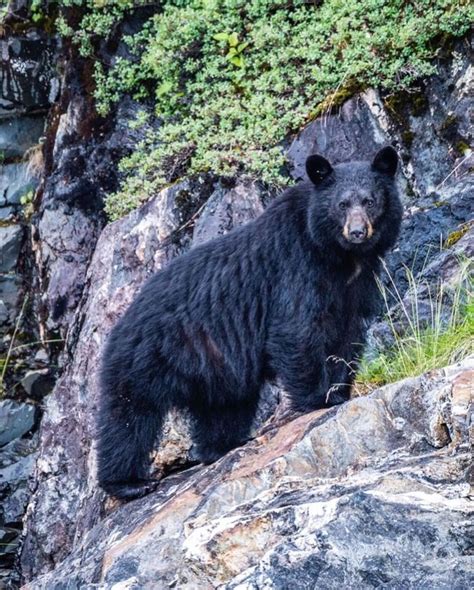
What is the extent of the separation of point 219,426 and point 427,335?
5.70 feet

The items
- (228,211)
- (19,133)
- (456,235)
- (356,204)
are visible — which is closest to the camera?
(356,204)

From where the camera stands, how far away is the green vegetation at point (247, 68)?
880cm

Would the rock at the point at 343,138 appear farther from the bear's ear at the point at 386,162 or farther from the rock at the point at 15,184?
the rock at the point at 15,184

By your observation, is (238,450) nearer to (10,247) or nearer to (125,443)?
(125,443)


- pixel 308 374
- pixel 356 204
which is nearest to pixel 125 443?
pixel 308 374

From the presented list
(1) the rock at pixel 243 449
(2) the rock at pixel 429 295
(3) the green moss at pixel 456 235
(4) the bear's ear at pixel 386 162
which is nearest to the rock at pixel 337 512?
(1) the rock at pixel 243 449

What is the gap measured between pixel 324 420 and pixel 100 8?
6399 mm

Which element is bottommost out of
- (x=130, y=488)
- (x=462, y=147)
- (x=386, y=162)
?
(x=130, y=488)

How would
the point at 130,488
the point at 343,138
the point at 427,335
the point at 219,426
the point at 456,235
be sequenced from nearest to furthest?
1. the point at 427,335
2. the point at 130,488
3. the point at 219,426
4. the point at 456,235
5. the point at 343,138

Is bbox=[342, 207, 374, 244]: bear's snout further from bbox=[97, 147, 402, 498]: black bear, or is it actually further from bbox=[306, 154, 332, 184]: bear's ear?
bbox=[306, 154, 332, 184]: bear's ear

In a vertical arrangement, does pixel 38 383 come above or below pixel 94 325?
below

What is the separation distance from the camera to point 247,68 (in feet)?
31.6

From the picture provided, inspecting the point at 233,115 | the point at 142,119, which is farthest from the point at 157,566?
the point at 142,119

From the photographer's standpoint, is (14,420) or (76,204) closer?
(76,204)
